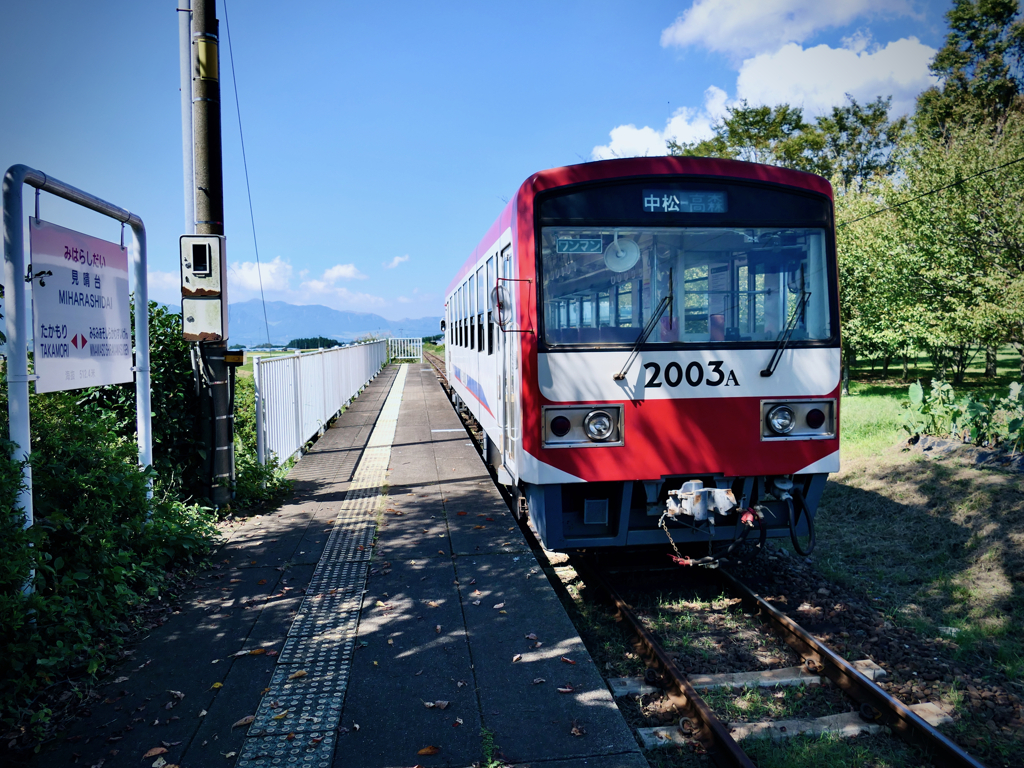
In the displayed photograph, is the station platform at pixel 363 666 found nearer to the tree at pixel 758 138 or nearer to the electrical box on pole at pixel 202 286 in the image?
the electrical box on pole at pixel 202 286

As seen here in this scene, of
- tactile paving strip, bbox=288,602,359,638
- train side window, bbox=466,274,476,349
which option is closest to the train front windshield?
tactile paving strip, bbox=288,602,359,638

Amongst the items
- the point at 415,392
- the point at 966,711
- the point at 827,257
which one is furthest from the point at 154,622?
the point at 415,392

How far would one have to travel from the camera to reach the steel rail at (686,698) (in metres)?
3.40

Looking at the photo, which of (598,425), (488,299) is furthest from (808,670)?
(488,299)

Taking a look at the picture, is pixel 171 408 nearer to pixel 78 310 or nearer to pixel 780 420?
pixel 78 310

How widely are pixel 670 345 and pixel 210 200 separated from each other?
4.75 metres

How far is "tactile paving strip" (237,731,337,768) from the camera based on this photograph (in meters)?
3.11

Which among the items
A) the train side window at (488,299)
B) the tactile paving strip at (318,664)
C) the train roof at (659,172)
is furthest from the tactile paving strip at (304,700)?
the train side window at (488,299)

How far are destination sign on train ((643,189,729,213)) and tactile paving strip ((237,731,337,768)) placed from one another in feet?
12.9

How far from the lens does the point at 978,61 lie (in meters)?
33.1

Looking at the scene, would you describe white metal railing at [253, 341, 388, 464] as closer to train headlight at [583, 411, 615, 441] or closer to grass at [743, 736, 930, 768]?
train headlight at [583, 411, 615, 441]

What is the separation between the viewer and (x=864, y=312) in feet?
68.5

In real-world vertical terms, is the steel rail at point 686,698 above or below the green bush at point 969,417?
below

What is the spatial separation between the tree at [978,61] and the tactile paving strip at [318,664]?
33.6 m
